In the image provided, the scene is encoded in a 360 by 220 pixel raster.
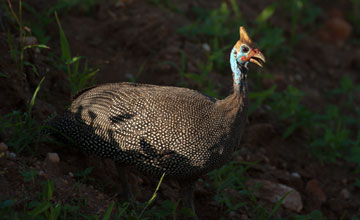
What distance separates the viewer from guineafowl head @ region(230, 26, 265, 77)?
3.14 m

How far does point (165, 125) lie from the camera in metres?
3.03

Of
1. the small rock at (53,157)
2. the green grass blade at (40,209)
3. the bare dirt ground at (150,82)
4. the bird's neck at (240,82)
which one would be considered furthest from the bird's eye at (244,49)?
the green grass blade at (40,209)

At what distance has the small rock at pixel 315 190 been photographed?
4.15 m

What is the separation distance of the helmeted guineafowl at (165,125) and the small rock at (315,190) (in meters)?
1.29

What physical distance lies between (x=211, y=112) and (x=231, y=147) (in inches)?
10.7

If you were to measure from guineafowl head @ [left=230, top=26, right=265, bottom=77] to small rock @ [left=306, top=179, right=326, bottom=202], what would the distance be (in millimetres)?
1521

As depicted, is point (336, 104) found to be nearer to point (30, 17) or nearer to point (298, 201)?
point (298, 201)

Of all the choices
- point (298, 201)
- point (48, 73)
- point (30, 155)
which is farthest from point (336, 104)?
point (30, 155)

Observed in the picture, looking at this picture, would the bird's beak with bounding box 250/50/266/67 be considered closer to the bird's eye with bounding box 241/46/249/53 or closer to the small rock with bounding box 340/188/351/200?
the bird's eye with bounding box 241/46/249/53

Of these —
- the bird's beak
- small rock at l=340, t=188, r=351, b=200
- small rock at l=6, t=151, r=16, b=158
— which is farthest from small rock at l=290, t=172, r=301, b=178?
small rock at l=6, t=151, r=16, b=158

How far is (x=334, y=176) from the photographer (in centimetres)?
456

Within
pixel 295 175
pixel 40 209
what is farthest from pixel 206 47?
pixel 40 209

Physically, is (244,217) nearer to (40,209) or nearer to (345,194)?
(345,194)

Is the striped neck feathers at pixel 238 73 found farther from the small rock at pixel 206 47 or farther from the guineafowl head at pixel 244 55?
the small rock at pixel 206 47
